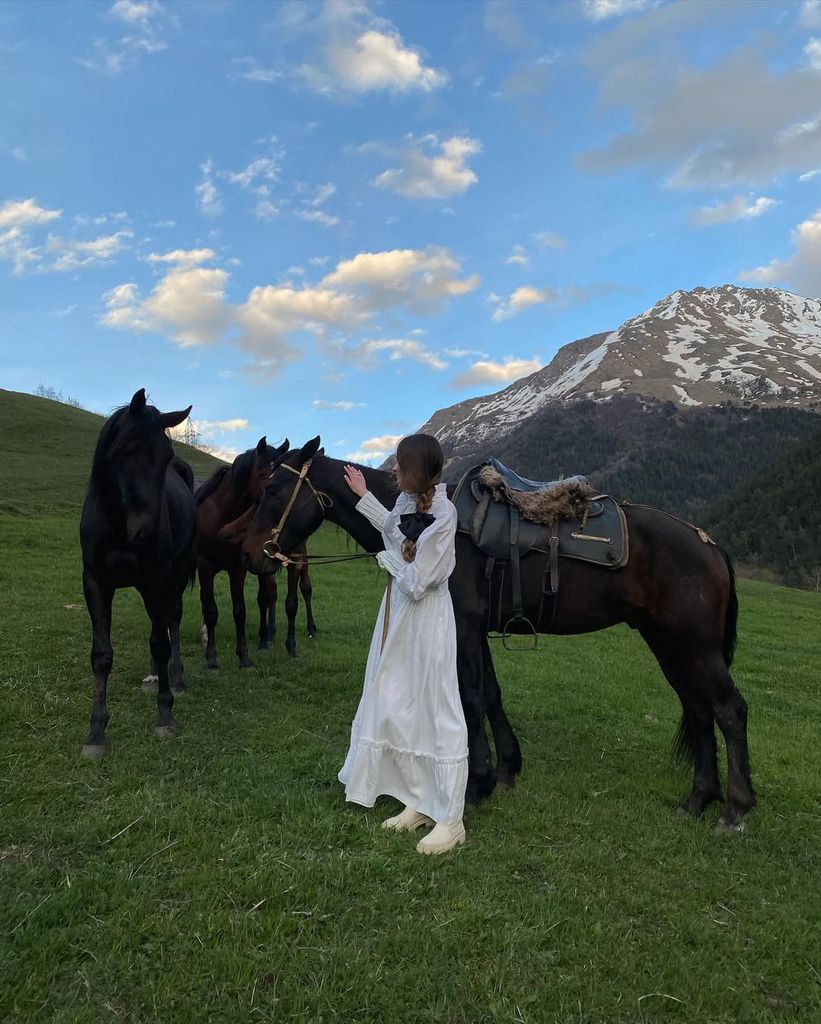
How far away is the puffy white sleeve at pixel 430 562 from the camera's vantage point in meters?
4.17

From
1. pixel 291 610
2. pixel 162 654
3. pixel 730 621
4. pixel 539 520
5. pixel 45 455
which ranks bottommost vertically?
pixel 291 610

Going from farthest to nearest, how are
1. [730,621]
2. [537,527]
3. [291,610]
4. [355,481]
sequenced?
[291,610] < [730,621] < [355,481] < [537,527]

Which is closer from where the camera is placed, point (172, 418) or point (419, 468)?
point (419, 468)

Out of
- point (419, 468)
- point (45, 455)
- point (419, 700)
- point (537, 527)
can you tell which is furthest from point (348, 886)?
point (45, 455)

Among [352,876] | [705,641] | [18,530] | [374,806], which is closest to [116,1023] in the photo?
[352,876]

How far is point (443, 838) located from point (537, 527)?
2289 millimetres

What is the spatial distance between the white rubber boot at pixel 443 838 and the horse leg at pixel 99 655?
110 inches

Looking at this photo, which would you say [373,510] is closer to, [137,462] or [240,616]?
[137,462]

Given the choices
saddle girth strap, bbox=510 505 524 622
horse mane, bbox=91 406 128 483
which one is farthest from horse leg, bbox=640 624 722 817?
horse mane, bbox=91 406 128 483

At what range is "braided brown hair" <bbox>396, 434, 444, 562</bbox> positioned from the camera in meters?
4.29

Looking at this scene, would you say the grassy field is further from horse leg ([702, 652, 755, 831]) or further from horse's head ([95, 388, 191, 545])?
horse's head ([95, 388, 191, 545])

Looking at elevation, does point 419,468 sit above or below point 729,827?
above

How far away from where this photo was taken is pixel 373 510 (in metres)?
4.71

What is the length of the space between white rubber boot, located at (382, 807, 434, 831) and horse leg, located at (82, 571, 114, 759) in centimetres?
249
